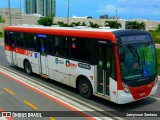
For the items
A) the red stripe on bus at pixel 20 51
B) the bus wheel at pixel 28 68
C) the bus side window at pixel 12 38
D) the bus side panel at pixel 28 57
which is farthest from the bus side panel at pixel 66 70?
the bus side window at pixel 12 38

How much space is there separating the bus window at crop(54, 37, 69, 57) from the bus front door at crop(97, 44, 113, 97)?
2.35 metres

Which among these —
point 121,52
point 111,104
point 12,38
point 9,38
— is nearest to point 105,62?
point 121,52

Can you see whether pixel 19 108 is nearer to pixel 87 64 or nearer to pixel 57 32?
pixel 87 64

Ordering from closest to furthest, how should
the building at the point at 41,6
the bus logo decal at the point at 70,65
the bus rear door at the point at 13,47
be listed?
the bus logo decal at the point at 70,65 < the bus rear door at the point at 13,47 < the building at the point at 41,6

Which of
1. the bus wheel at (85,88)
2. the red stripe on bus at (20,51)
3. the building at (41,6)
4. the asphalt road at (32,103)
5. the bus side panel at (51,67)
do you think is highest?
the building at (41,6)

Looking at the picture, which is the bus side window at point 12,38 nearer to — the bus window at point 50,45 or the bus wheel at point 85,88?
the bus window at point 50,45

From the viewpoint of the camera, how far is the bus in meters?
10.3

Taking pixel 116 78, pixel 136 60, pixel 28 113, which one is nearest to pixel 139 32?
pixel 136 60

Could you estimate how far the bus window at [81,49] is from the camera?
459 inches

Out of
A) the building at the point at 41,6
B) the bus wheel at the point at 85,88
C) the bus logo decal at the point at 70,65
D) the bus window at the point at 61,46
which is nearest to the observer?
the bus wheel at the point at 85,88

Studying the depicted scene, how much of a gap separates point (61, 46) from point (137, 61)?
161 inches

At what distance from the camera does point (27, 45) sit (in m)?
16.8

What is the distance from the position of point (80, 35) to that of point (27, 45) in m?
5.58

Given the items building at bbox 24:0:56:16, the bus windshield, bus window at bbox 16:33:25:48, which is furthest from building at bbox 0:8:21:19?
the bus windshield
